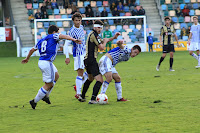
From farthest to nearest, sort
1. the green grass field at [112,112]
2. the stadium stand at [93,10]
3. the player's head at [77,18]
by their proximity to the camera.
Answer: the stadium stand at [93,10] → the player's head at [77,18] → the green grass field at [112,112]

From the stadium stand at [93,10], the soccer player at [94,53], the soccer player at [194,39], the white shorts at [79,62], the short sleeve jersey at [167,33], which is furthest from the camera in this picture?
the stadium stand at [93,10]

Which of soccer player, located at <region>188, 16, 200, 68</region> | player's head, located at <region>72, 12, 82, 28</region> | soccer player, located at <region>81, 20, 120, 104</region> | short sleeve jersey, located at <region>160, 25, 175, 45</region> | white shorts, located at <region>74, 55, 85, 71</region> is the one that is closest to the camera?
soccer player, located at <region>81, 20, 120, 104</region>

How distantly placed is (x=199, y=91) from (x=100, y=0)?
28.1m

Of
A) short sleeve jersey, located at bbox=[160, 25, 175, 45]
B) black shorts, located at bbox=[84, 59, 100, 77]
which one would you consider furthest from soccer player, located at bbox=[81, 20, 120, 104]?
short sleeve jersey, located at bbox=[160, 25, 175, 45]

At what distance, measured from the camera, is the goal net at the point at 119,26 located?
3291cm

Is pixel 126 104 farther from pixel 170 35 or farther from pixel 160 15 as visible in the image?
pixel 160 15

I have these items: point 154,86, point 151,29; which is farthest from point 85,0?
point 154,86

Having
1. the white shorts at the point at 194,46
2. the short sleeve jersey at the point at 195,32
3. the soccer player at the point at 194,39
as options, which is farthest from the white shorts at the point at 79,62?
the short sleeve jersey at the point at 195,32

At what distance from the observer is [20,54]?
32.6 m

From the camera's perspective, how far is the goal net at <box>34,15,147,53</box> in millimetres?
32906

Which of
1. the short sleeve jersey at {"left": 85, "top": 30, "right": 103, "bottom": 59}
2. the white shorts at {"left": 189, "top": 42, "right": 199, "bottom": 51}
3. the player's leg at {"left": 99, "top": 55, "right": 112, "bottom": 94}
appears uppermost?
the short sleeve jersey at {"left": 85, "top": 30, "right": 103, "bottom": 59}

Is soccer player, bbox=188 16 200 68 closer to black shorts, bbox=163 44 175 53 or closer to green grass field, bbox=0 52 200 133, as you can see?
black shorts, bbox=163 44 175 53

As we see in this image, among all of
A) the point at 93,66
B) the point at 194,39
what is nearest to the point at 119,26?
the point at 194,39

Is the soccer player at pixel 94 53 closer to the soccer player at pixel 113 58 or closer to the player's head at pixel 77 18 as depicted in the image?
the soccer player at pixel 113 58
